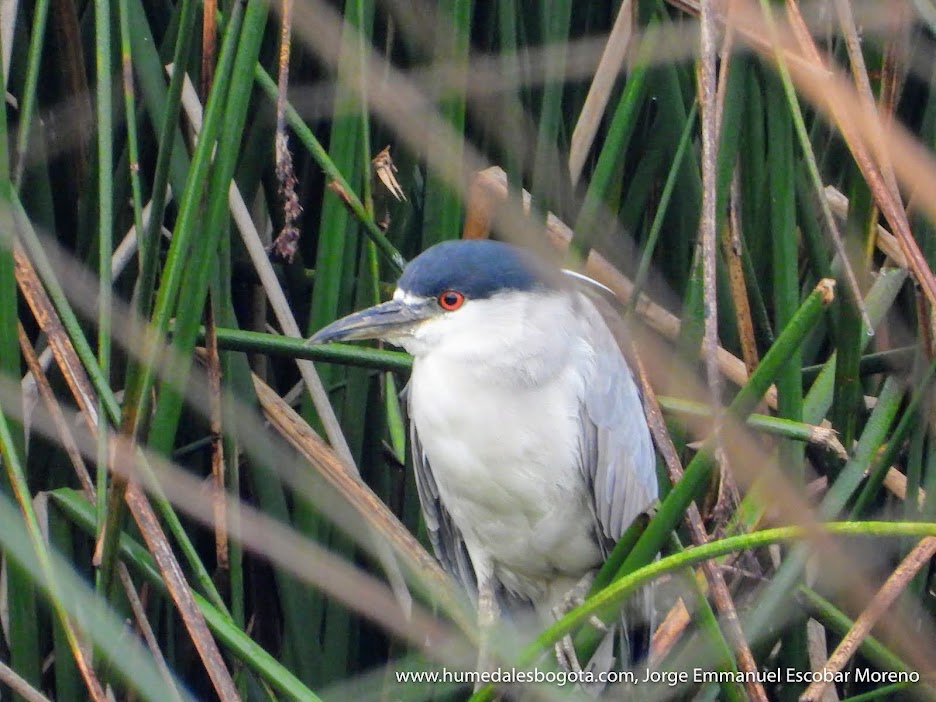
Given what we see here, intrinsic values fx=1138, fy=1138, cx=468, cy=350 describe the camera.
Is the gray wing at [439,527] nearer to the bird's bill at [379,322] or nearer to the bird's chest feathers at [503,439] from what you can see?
the bird's chest feathers at [503,439]

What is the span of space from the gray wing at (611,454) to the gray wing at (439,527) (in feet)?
0.98

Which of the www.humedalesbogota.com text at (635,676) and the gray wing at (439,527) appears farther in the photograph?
the gray wing at (439,527)

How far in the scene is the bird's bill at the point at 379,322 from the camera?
1713mm

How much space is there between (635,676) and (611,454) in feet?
1.29

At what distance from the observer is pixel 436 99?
1820mm

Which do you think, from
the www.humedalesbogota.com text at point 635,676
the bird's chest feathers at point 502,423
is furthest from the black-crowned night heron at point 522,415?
the www.humedalesbogota.com text at point 635,676

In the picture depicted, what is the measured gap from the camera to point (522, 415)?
1.95 metres

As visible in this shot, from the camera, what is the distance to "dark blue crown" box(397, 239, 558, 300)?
177 centimetres

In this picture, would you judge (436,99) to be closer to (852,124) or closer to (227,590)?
(852,124)

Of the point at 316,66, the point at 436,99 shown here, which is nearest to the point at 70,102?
the point at 316,66

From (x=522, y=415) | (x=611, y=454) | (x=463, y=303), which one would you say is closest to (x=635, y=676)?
(x=611, y=454)

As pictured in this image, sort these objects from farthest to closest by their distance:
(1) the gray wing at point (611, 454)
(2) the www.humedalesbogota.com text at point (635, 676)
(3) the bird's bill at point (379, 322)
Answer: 1. (1) the gray wing at point (611, 454)
2. (3) the bird's bill at point (379, 322)
3. (2) the www.humedalesbogota.com text at point (635, 676)

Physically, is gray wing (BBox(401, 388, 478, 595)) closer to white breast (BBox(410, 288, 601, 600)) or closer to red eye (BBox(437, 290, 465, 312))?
white breast (BBox(410, 288, 601, 600))

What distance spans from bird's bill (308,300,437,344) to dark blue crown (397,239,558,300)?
0.03m
